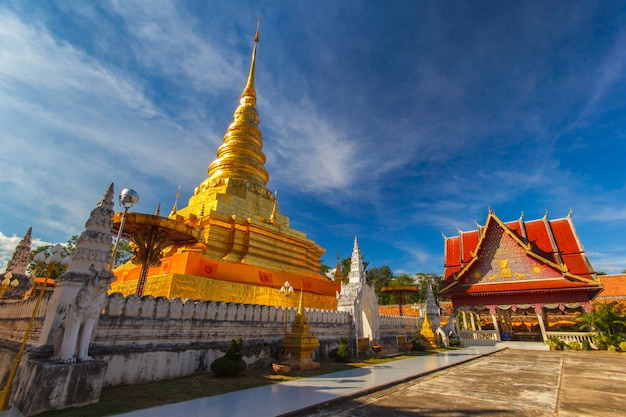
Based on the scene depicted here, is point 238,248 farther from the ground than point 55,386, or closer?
farther from the ground

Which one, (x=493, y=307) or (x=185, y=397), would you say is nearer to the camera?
(x=185, y=397)

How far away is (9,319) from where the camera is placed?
821cm

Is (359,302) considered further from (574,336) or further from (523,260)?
(523,260)

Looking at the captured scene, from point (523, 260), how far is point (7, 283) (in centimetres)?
2675

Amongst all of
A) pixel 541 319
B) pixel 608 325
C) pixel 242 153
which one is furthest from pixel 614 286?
pixel 242 153

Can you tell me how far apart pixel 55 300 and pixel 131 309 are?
150 cm

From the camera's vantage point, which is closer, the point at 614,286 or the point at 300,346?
the point at 300,346

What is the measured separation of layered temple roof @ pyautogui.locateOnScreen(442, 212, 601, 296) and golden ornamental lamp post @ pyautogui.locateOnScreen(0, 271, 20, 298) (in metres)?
23.0

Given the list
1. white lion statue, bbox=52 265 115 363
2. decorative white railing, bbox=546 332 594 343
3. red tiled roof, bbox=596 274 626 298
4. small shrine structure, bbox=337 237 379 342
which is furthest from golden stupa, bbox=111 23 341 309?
red tiled roof, bbox=596 274 626 298

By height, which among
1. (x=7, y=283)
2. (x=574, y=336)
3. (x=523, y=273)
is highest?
(x=523, y=273)

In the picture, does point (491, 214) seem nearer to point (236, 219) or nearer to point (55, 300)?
point (236, 219)

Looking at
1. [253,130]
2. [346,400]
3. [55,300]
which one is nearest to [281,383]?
[346,400]

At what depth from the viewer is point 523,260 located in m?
20.8

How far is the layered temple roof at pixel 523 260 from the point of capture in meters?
19.1
